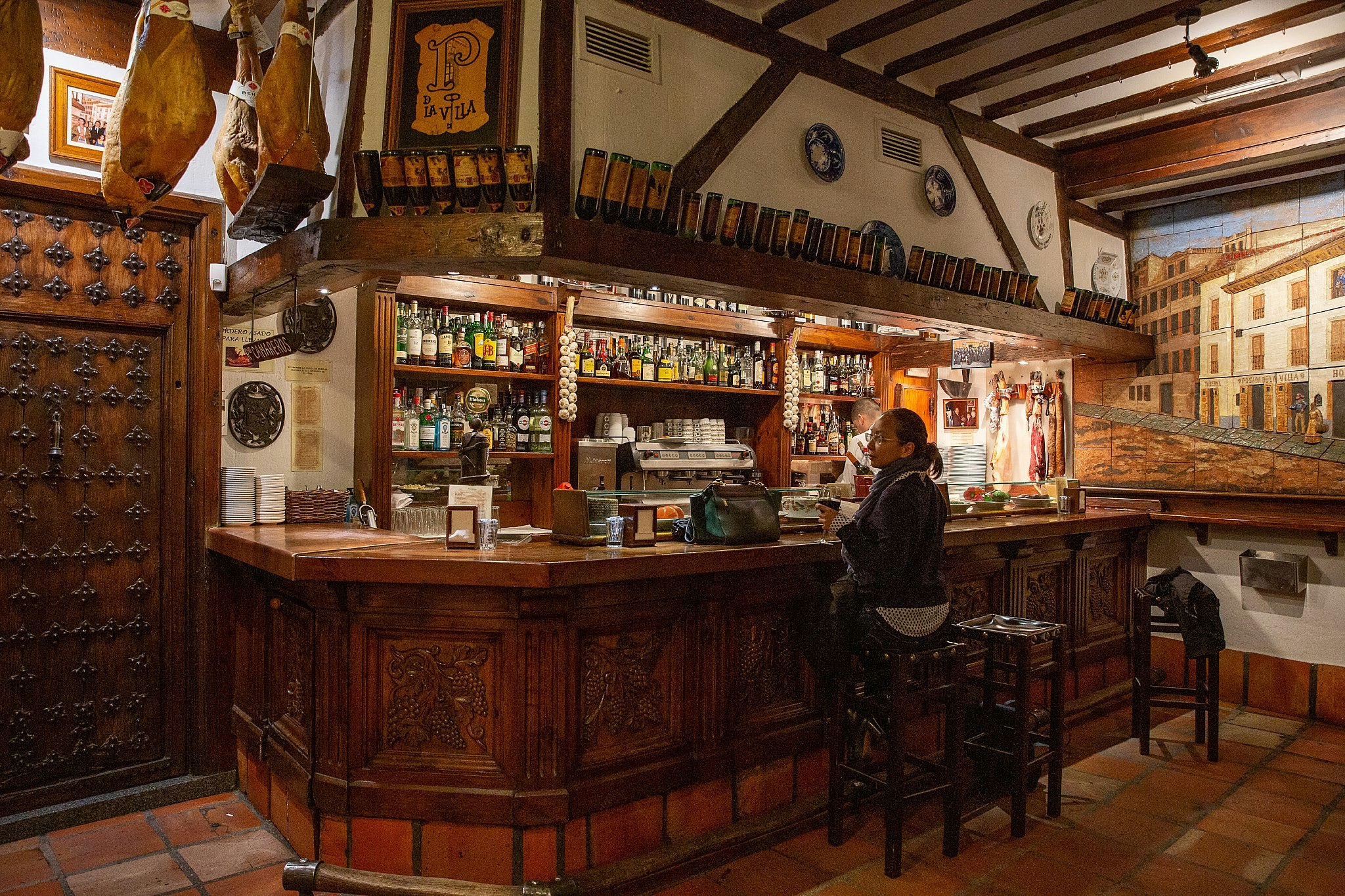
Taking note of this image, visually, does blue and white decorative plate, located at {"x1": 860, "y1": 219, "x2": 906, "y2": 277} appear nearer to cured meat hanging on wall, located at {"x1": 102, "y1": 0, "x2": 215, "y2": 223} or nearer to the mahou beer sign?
the mahou beer sign

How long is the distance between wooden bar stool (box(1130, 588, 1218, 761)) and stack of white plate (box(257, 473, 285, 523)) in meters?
4.47

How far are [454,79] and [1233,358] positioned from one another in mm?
5249

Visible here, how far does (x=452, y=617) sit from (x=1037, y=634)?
235 cm

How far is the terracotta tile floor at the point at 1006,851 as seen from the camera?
3008mm

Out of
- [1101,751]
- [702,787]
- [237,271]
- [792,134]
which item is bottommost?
[1101,751]

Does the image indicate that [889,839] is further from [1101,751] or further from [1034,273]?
[1034,273]

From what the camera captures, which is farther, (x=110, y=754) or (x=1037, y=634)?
(x=110, y=754)

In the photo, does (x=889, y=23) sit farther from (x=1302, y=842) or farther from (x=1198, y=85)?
(x=1302, y=842)

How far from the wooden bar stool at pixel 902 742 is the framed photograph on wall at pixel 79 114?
391 centimetres

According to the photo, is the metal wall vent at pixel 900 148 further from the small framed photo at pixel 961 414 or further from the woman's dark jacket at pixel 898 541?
the small framed photo at pixel 961 414

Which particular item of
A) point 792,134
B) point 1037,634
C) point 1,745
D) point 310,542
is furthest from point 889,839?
point 1,745

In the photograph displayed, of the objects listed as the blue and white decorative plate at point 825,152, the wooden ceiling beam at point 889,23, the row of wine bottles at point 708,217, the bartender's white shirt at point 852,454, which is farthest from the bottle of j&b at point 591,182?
the bartender's white shirt at point 852,454

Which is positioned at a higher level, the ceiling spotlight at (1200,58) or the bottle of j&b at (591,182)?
the ceiling spotlight at (1200,58)

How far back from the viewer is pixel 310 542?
3.30m
